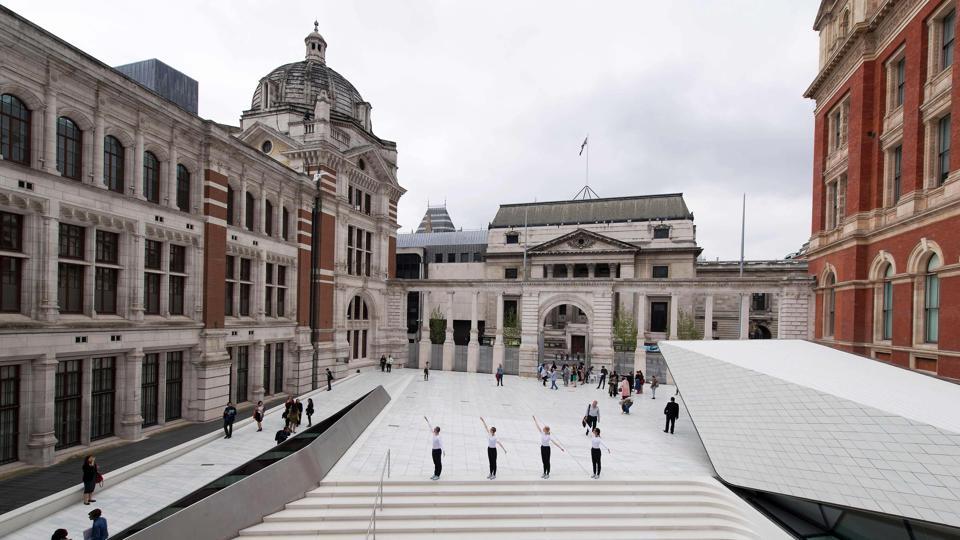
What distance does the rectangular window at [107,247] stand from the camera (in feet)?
53.7

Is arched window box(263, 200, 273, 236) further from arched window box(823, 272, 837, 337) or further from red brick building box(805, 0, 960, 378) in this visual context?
arched window box(823, 272, 837, 337)

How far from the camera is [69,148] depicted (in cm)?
1533

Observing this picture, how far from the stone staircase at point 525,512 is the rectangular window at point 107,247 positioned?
11.3 metres

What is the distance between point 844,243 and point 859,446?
47.4 ft

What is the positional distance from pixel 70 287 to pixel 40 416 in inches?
155

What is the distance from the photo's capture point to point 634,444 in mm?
17469

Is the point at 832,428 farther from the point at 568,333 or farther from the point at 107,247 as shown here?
the point at 568,333

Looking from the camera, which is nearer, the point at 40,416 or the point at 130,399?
the point at 40,416

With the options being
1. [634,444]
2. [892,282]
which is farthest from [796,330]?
[634,444]

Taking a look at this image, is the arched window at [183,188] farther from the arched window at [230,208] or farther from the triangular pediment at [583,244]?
the triangular pediment at [583,244]

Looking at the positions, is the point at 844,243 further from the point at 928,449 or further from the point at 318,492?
the point at 318,492

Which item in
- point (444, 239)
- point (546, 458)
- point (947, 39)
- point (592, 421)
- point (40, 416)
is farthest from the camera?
point (444, 239)

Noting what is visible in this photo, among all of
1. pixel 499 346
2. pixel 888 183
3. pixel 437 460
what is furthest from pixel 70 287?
pixel 888 183

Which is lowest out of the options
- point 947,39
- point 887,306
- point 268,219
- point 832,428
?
point 832,428
